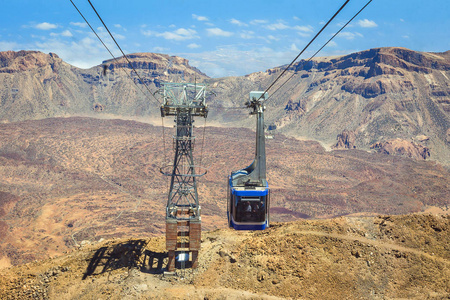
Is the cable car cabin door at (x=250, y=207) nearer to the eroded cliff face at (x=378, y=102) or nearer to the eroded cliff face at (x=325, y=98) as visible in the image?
the eroded cliff face at (x=325, y=98)

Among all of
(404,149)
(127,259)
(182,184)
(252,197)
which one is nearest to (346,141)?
(404,149)

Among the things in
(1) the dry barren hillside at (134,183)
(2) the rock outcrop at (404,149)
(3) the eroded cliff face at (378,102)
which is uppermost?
(3) the eroded cliff face at (378,102)

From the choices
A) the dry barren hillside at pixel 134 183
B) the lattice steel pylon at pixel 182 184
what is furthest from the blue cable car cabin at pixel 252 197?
the dry barren hillside at pixel 134 183

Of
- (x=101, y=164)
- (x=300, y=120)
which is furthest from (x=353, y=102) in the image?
(x=101, y=164)

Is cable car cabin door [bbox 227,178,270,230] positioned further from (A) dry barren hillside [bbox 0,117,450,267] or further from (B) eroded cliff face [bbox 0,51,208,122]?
(B) eroded cliff face [bbox 0,51,208,122]

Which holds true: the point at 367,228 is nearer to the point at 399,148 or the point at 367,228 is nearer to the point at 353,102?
the point at 399,148
